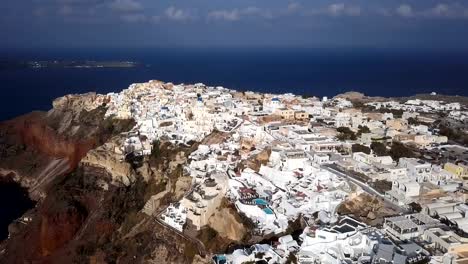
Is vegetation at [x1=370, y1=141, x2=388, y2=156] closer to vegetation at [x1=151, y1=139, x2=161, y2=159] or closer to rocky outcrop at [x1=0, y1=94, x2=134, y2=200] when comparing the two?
vegetation at [x1=151, y1=139, x2=161, y2=159]

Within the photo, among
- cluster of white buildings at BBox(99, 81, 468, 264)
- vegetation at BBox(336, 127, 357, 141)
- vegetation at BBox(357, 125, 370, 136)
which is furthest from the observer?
vegetation at BBox(357, 125, 370, 136)

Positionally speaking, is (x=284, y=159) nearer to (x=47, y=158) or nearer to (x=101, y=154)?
(x=101, y=154)

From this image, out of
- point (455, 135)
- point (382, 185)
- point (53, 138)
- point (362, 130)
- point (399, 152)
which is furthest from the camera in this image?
point (53, 138)

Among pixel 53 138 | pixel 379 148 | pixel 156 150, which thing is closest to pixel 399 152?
pixel 379 148

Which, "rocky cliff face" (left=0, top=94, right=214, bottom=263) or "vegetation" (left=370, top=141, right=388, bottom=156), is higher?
"vegetation" (left=370, top=141, right=388, bottom=156)

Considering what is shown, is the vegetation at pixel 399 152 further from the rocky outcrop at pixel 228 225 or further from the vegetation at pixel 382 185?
the rocky outcrop at pixel 228 225

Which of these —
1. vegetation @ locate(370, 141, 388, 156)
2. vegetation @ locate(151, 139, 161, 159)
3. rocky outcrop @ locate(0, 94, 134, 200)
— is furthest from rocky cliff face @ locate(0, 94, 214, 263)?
vegetation @ locate(370, 141, 388, 156)

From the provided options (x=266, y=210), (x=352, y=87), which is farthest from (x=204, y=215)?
(x=352, y=87)

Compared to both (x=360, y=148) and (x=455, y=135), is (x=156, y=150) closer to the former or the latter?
(x=360, y=148)

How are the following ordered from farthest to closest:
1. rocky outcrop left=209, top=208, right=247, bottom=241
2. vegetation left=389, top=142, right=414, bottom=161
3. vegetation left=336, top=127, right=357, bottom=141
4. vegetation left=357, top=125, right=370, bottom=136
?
vegetation left=357, top=125, right=370, bottom=136 → vegetation left=336, top=127, right=357, bottom=141 → vegetation left=389, top=142, right=414, bottom=161 → rocky outcrop left=209, top=208, right=247, bottom=241
